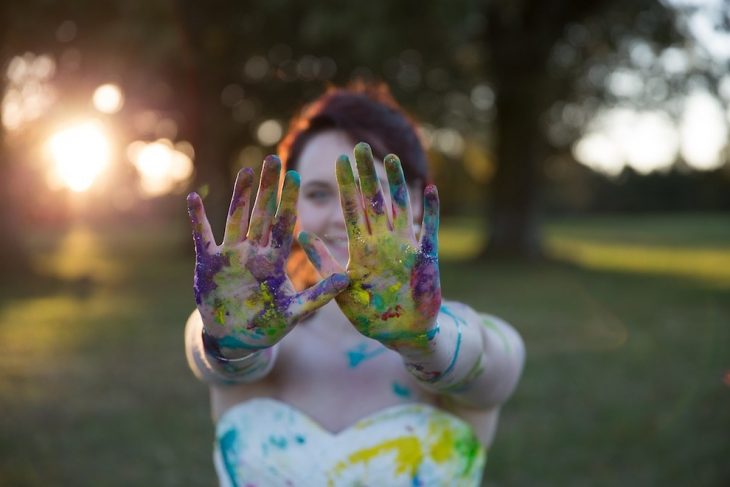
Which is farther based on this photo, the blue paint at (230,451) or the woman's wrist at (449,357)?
the blue paint at (230,451)

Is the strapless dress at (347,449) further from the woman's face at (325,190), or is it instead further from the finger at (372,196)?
the finger at (372,196)

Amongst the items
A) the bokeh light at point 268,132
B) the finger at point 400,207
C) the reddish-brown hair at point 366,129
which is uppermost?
the reddish-brown hair at point 366,129

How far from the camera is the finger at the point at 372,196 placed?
125 cm

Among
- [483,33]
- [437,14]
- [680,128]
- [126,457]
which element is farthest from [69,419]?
[680,128]

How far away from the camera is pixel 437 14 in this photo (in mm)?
11234

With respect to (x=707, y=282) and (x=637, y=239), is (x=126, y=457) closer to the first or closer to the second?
(x=707, y=282)

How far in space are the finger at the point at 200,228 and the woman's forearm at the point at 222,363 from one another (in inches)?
7.9

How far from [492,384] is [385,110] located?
730mm

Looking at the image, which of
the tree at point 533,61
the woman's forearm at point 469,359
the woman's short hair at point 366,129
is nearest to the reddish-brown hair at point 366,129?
the woman's short hair at point 366,129

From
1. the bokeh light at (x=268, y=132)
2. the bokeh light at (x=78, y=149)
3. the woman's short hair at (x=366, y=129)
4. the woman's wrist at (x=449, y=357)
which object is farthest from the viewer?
the bokeh light at (x=268, y=132)

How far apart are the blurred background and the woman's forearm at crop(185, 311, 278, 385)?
208 centimetres

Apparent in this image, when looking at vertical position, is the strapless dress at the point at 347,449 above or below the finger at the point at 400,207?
below

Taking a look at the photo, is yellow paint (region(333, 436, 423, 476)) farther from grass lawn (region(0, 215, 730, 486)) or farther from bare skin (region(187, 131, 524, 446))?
grass lawn (region(0, 215, 730, 486))

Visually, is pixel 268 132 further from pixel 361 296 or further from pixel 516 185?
pixel 361 296
